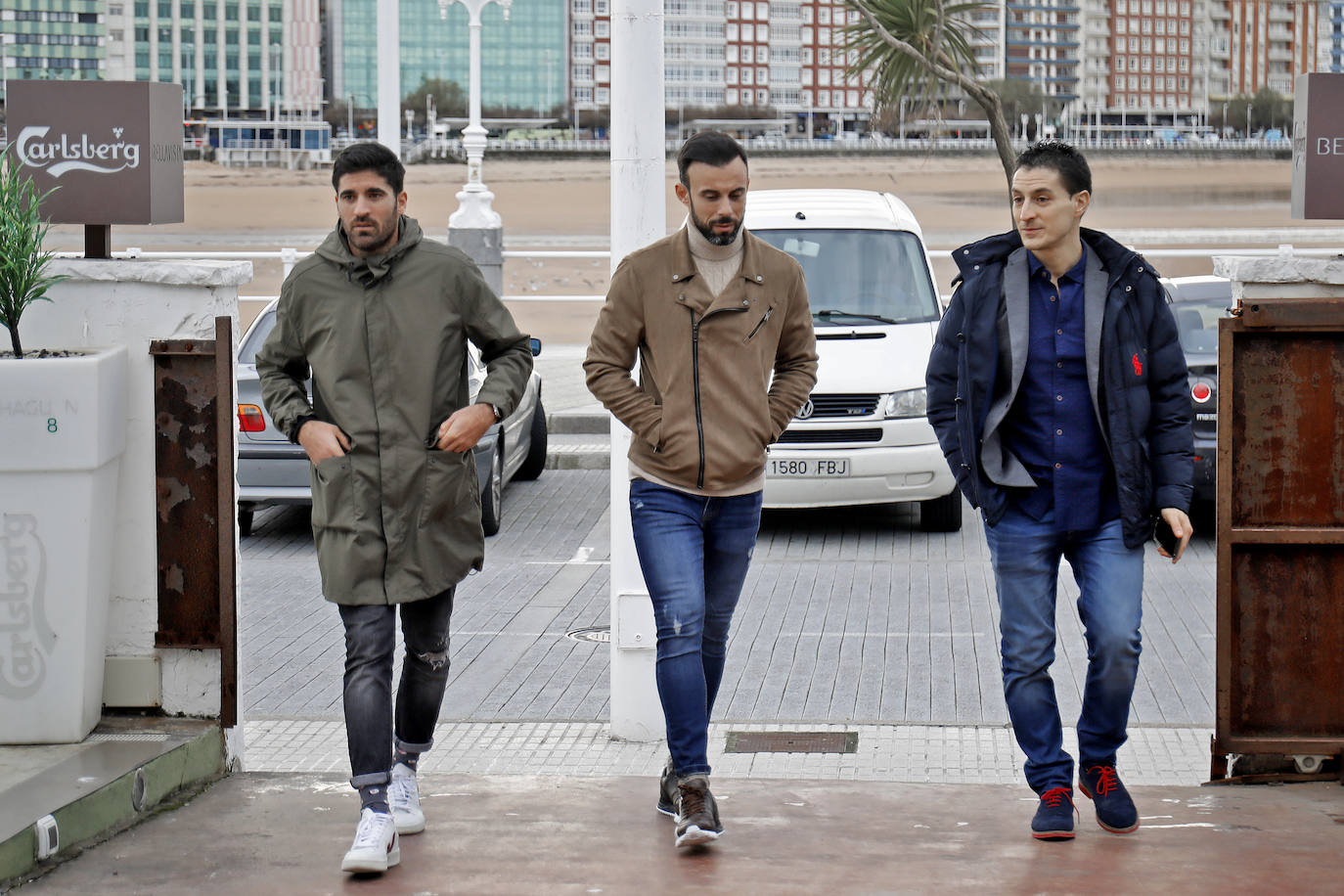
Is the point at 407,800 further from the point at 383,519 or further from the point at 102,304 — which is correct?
the point at 102,304

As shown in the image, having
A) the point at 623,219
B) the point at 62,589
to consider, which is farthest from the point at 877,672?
the point at 62,589

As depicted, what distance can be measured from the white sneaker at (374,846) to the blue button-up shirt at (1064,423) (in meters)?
1.81

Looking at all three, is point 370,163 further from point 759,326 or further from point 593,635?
point 593,635

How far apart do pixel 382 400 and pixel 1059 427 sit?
169 centimetres

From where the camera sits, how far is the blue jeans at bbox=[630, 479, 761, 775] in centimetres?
457

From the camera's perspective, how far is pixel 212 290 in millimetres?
5301

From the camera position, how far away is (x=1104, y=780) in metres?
4.65

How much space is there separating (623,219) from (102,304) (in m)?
1.76

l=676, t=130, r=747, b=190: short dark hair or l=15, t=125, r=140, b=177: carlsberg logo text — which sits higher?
l=15, t=125, r=140, b=177: carlsberg logo text

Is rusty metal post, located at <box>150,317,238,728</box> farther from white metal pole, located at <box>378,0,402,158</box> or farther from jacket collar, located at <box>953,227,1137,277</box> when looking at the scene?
white metal pole, located at <box>378,0,402,158</box>

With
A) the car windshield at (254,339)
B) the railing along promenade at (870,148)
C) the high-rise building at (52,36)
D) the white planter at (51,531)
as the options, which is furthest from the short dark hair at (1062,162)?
the high-rise building at (52,36)

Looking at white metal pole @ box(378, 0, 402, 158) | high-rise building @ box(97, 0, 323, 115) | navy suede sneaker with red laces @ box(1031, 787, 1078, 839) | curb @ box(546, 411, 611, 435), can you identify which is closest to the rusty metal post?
navy suede sneaker with red laces @ box(1031, 787, 1078, 839)

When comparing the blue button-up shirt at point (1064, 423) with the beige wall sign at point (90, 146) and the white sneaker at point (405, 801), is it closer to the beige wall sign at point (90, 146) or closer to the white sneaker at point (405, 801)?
the white sneaker at point (405, 801)

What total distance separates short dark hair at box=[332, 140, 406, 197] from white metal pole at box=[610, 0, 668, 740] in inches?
63.9
